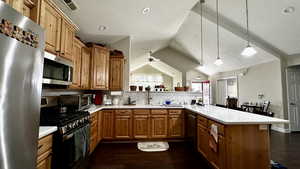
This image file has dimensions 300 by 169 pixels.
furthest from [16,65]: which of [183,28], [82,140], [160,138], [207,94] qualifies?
[207,94]

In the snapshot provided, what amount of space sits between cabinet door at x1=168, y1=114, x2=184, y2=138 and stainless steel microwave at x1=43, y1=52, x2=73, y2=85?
8.42 ft

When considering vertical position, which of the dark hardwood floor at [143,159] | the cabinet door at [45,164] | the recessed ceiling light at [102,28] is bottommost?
the dark hardwood floor at [143,159]

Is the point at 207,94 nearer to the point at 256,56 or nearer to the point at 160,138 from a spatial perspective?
the point at 256,56

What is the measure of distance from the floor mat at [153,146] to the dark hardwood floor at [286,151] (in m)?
2.12

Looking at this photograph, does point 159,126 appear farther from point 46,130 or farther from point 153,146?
point 46,130

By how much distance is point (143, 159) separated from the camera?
279 cm

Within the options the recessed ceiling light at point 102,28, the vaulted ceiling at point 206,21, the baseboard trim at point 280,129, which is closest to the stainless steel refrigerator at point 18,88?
the vaulted ceiling at point 206,21

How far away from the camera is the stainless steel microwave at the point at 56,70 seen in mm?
1819

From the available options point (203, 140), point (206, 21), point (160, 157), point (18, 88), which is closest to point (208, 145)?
point (203, 140)

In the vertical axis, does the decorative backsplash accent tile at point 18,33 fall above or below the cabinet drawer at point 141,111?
above

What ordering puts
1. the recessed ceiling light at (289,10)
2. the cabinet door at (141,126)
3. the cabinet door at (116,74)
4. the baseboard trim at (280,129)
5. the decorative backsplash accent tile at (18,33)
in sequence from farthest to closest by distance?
the baseboard trim at (280,129)
the cabinet door at (116,74)
the cabinet door at (141,126)
the recessed ceiling light at (289,10)
the decorative backsplash accent tile at (18,33)

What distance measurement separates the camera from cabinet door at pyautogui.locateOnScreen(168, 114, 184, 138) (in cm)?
376

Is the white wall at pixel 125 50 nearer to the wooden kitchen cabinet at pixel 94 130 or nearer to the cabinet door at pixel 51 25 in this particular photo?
the wooden kitchen cabinet at pixel 94 130

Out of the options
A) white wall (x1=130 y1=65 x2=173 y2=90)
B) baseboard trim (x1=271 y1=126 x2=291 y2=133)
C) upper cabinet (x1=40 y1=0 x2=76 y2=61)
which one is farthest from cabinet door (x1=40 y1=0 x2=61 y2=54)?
white wall (x1=130 y1=65 x2=173 y2=90)
